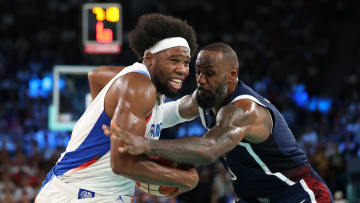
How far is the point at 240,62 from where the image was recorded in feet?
52.9

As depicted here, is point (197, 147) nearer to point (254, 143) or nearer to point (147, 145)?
point (147, 145)

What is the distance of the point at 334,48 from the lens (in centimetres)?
1786

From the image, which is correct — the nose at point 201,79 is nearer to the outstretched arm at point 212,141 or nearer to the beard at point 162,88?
the beard at point 162,88

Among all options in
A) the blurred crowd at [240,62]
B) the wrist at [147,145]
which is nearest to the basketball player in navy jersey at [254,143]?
the wrist at [147,145]

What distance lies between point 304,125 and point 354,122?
1.73m

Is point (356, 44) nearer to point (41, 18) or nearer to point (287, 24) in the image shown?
point (287, 24)

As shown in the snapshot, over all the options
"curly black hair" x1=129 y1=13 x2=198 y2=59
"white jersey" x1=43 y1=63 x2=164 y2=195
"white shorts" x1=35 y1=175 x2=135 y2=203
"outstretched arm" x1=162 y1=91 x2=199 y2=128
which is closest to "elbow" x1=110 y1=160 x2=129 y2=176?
"white jersey" x1=43 y1=63 x2=164 y2=195

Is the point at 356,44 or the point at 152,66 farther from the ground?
the point at 152,66

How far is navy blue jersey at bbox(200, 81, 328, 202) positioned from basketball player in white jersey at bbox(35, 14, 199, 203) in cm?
58

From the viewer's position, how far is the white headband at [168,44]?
4.25 meters

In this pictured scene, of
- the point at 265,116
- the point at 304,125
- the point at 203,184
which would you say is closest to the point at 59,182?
the point at 265,116

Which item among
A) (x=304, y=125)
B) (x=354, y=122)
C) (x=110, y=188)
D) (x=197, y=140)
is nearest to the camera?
(x=197, y=140)

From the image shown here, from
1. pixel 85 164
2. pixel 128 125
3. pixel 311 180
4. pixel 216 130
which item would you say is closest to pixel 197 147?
pixel 216 130

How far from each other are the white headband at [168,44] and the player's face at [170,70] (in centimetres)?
4
